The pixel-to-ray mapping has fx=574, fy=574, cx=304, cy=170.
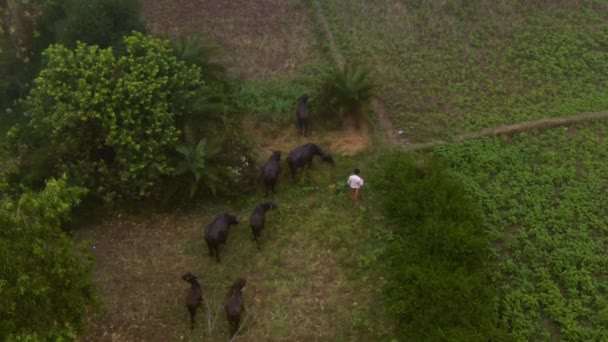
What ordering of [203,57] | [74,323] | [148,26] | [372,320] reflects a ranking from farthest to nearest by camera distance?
[148,26] < [203,57] < [372,320] < [74,323]

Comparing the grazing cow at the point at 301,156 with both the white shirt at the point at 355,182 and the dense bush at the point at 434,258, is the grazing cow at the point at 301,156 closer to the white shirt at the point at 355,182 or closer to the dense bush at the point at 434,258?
the white shirt at the point at 355,182

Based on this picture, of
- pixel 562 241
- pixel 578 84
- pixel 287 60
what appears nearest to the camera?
pixel 562 241

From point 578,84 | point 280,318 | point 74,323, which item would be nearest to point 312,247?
point 280,318

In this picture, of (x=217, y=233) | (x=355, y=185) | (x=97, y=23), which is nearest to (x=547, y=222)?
(x=355, y=185)

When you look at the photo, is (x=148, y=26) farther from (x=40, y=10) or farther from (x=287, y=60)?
(x=287, y=60)

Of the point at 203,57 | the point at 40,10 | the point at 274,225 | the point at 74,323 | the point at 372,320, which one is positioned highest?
the point at 40,10

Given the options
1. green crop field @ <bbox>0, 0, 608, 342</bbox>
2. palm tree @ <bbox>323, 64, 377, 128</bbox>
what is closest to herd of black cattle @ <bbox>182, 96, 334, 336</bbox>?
green crop field @ <bbox>0, 0, 608, 342</bbox>

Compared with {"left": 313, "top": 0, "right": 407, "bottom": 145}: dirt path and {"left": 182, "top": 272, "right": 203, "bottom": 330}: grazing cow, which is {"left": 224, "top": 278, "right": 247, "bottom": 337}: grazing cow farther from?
{"left": 313, "top": 0, "right": 407, "bottom": 145}: dirt path

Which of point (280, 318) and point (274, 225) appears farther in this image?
point (274, 225)
